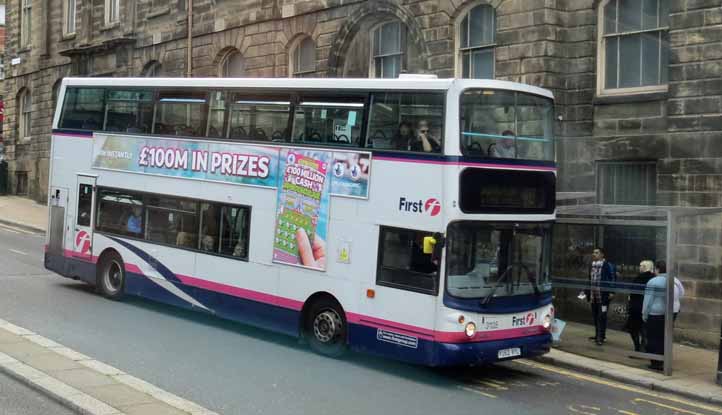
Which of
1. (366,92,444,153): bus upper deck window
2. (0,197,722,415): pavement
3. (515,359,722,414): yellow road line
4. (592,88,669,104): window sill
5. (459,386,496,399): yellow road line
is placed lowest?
(515,359,722,414): yellow road line

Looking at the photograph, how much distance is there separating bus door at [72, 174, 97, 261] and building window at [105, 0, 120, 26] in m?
19.8

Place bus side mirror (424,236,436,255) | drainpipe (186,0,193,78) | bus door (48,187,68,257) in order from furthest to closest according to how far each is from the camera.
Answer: drainpipe (186,0,193,78) → bus door (48,187,68,257) → bus side mirror (424,236,436,255)

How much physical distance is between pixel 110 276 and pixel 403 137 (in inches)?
307

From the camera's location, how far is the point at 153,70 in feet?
106

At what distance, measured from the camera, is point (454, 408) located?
10.0m

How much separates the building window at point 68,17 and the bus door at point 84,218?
24.4m

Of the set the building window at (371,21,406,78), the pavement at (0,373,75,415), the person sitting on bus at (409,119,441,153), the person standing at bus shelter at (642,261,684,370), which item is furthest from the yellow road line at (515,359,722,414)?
the building window at (371,21,406,78)

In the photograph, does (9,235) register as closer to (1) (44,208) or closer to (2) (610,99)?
(1) (44,208)

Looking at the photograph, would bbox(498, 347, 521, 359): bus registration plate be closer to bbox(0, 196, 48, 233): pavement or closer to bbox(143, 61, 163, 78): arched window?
bbox(0, 196, 48, 233): pavement

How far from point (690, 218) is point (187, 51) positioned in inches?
752

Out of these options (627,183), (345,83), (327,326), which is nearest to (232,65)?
(627,183)

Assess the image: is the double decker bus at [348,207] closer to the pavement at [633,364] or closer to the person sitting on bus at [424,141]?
the person sitting on bus at [424,141]

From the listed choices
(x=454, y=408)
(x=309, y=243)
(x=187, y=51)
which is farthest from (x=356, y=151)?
(x=187, y=51)

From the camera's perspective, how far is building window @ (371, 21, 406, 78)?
2209cm
